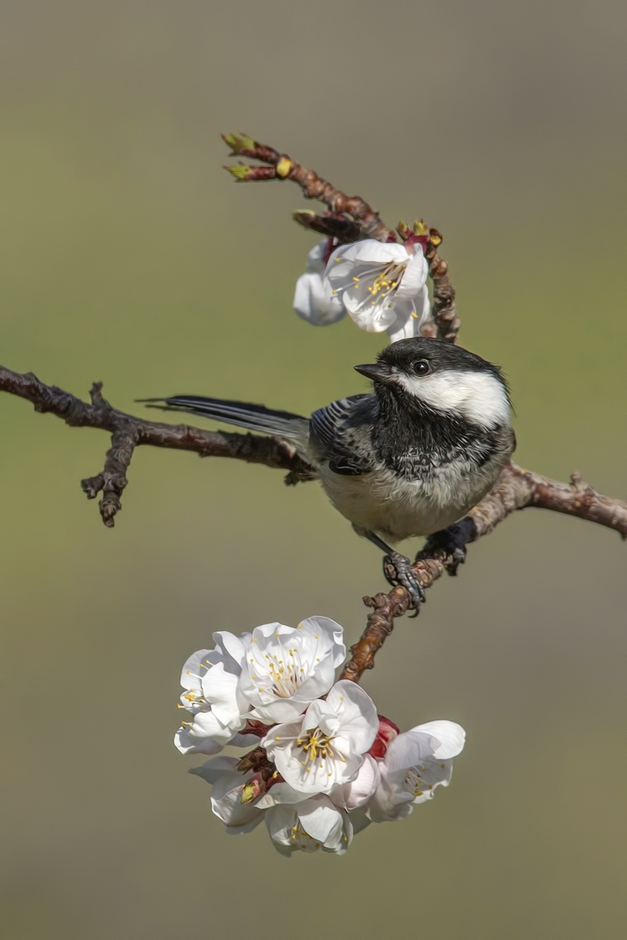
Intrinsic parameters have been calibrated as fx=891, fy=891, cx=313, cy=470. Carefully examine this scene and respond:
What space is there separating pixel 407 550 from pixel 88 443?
3.74 metres

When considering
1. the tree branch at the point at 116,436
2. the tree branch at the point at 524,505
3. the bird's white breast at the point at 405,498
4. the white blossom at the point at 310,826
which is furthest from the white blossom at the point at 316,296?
the white blossom at the point at 310,826

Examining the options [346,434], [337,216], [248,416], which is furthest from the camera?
[248,416]

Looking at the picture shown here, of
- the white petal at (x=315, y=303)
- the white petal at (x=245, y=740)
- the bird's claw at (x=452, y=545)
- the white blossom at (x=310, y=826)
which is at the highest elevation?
the white petal at (x=315, y=303)

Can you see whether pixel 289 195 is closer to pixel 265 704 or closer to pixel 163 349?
pixel 163 349

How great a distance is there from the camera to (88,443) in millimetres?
7828

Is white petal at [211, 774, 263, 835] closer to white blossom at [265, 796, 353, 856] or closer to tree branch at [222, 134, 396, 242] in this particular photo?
white blossom at [265, 796, 353, 856]

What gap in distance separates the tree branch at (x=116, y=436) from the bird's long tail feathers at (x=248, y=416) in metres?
0.44

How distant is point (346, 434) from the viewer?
10.1ft

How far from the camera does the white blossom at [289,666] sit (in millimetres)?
1452

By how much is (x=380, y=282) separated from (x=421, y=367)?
1.28ft

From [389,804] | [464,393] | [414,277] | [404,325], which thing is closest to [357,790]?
[389,804]

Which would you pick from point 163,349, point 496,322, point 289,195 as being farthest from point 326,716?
point 289,195

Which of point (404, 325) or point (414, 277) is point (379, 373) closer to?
point (404, 325)

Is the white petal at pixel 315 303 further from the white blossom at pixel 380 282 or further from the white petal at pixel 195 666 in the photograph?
the white petal at pixel 195 666
